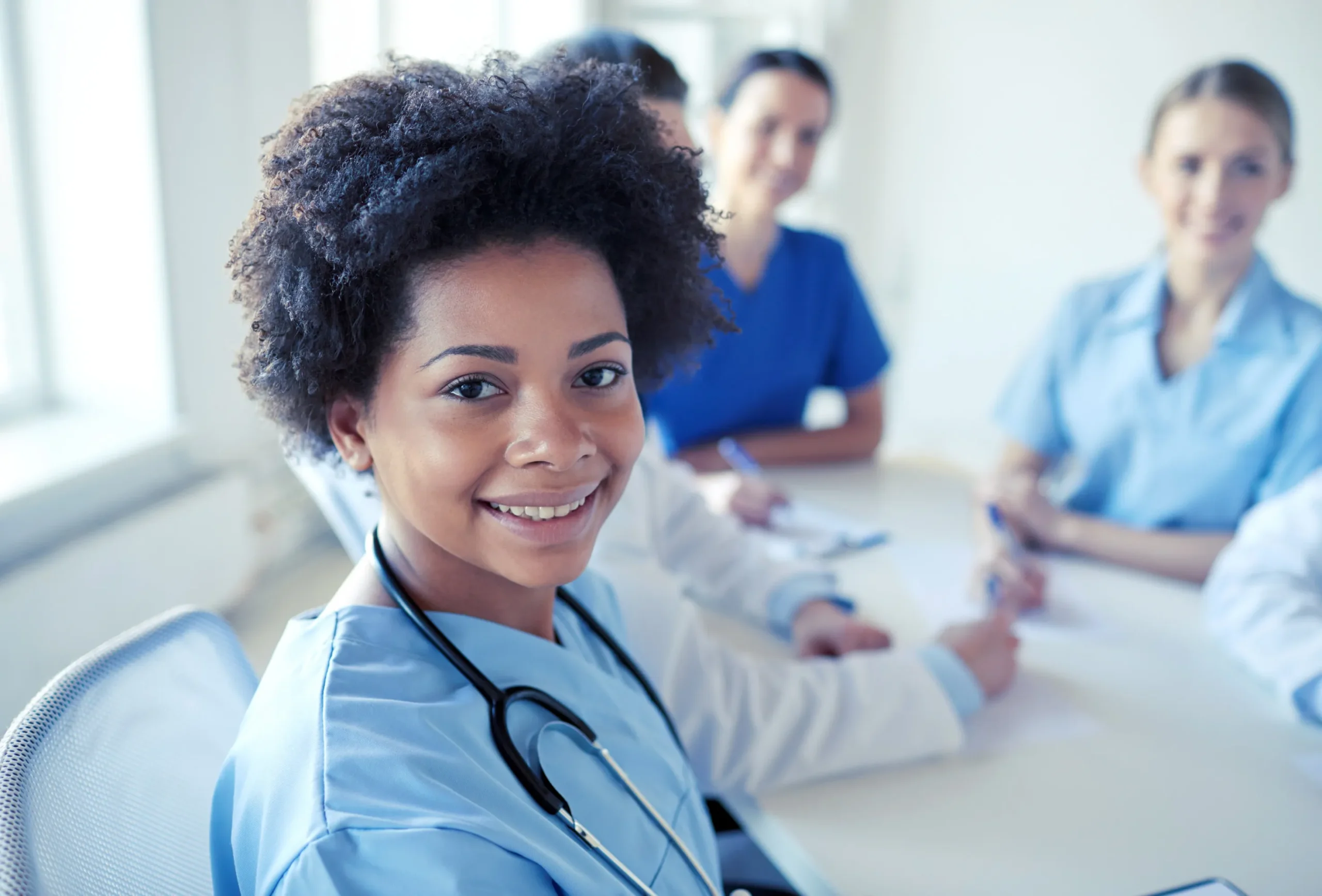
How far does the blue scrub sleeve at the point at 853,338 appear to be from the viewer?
2129 millimetres

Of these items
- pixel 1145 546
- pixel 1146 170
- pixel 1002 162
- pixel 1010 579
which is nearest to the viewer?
pixel 1010 579

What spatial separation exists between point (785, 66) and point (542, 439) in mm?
1515

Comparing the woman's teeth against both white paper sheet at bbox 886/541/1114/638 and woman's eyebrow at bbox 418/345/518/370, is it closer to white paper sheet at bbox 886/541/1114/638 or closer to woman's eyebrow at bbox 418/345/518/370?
woman's eyebrow at bbox 418/345/518/370

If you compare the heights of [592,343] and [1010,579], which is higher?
[592,343]

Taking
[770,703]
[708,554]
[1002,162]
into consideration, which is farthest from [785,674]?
[1002,162]

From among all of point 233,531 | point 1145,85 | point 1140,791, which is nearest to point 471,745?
point 1140,791

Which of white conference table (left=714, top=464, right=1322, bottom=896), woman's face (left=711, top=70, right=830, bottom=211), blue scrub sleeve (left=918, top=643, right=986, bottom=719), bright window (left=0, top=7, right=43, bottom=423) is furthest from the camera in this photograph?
woman's face (left=711, top=70, right=830, bottom=211)

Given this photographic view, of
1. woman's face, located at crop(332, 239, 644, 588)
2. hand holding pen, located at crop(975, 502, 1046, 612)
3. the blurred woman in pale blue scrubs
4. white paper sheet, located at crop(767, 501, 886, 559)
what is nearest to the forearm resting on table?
the blurred woman in pale blue scrubs

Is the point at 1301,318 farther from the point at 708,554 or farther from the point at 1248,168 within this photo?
the point at 708,554

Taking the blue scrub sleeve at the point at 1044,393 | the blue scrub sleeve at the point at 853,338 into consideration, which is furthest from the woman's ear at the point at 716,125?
the blue scrub sleeve at the point at 1044,393

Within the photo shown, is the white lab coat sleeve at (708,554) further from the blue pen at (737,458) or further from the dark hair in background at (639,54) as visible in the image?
the dark hair in background at (639,54)

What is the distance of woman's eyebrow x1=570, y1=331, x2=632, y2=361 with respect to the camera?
69 centimetres

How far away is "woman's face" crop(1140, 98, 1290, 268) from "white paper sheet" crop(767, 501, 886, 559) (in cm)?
74

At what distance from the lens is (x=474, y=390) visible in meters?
0.68
